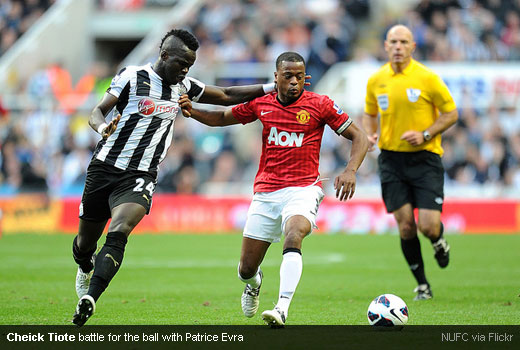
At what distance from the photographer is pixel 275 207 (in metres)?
7.93

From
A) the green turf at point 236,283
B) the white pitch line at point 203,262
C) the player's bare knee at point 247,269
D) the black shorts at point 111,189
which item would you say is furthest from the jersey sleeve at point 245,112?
the white pitch line at point 203,262

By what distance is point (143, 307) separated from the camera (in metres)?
8.77

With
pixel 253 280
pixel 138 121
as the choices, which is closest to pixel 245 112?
pixel 138 121

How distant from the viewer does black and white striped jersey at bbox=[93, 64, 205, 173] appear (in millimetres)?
7883

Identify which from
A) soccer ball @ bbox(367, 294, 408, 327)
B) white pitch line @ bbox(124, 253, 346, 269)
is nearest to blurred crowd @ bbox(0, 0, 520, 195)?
white pitch line @ bbox(124, 253, 346, 269)

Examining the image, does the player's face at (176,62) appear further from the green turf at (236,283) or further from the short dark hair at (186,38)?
the green turf at (236,283)

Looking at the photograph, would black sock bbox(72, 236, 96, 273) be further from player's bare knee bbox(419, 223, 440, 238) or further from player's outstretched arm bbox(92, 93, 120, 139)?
player's bare knee bbox(419, 223, 440, 238)

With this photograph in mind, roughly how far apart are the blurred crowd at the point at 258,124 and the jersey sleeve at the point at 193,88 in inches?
521

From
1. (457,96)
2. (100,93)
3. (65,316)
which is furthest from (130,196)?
(100,93)

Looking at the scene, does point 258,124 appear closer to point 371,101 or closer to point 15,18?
point 15,18

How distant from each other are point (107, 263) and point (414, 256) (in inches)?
159

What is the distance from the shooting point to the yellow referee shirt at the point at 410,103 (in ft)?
32.6

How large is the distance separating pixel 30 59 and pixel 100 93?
16.3 feet
